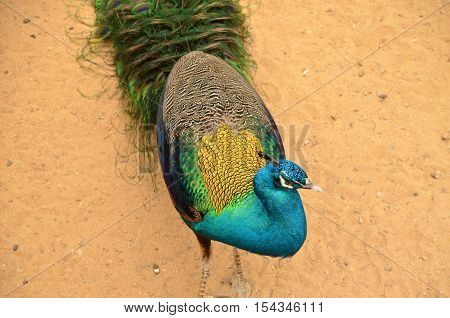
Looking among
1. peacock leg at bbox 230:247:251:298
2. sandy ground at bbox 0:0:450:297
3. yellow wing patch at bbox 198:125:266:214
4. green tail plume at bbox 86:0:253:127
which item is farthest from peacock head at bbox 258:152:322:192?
green tail plume at bbox 86:0:253:127

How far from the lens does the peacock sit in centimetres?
265

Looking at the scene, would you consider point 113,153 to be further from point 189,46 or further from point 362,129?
point 362,129

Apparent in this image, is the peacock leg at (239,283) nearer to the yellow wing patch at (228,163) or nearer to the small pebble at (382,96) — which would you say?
the yellow wing patch at (228,163)

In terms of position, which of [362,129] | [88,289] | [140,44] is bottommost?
[88,289]

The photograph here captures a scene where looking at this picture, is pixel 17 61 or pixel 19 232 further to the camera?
pixel 17 61

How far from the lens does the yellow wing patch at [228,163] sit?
9.10 feet

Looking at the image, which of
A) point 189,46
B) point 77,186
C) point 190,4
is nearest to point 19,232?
point 77,186

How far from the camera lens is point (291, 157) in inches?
166

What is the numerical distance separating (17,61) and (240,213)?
3.29 metres

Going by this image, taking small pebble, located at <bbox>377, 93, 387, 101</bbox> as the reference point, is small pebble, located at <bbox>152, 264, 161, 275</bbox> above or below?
below

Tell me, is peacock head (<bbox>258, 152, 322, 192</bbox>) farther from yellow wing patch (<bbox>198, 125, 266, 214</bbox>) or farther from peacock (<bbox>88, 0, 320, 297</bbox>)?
yellow wing patch (<bbox>198, 125, 266, 214</bbox>)

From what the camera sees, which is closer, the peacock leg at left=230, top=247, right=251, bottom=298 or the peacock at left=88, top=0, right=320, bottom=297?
the peacock at left=88, top=0, right=320, bottom=297

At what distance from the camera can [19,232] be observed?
3855 millimetres

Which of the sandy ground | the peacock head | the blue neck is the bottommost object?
the sandy ground
